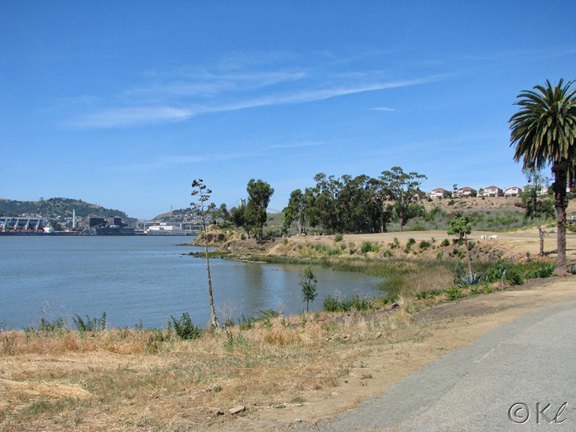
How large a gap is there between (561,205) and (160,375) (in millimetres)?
25272

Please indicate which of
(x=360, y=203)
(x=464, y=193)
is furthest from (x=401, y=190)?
(x=464, y=193)

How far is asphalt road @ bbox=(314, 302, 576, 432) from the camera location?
562 centimetres

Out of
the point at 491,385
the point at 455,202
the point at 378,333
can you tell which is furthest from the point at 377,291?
the point at 455,202

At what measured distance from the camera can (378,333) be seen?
43.1ft

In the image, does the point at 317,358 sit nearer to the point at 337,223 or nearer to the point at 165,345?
the point at 165,345

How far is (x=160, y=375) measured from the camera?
354 inches

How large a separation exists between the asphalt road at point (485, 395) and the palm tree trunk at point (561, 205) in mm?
17915

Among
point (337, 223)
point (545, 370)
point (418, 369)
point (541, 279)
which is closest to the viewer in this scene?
point (545, 370)

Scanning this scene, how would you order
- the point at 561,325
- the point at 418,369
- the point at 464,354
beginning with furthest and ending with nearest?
the point at 561,325, the point at 464,354, the point at 418,369

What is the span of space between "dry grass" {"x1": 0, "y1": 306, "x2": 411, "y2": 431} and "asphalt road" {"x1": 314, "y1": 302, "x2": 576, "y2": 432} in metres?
1.35

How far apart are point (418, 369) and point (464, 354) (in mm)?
1414

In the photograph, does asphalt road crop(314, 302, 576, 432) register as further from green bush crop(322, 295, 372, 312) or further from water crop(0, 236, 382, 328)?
green bush crop(322, 295, 372, 312)

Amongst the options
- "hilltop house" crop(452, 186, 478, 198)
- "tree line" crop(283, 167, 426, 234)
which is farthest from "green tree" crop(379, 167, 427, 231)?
"hilltop house" crop(452, 186, 478, 198)

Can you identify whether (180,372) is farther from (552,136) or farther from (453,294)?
(552,136)
